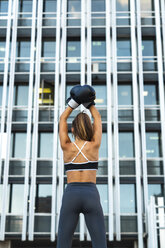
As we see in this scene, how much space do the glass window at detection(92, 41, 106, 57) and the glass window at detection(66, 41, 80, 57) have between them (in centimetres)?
95

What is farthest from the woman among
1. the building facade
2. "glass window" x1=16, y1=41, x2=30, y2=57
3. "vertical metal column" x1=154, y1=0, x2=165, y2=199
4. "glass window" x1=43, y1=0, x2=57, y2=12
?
"glass window" x1=43, y1=0, x2=57, y2=12

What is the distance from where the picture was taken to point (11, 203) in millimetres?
20797

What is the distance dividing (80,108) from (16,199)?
239 inches

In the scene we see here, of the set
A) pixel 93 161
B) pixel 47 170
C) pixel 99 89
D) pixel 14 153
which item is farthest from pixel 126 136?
pixel 93 161

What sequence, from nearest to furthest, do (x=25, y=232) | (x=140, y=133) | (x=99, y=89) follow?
(x=25, y=232) → (x=140, y=133) → (x=99, y=89)

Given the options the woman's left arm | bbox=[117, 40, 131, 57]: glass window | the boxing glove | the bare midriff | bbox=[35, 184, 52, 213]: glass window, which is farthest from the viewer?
bbox=[117, 40, 131, 57]: glass window

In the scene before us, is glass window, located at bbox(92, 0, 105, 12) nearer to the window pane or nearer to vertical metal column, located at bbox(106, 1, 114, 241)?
vertical metal column, located at bbox(106, 1, 114, 241)

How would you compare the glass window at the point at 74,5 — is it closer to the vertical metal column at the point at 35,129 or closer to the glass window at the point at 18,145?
the vertical metal column at the point at 35,129

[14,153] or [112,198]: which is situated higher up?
[14,153]

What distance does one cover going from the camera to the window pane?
23.7 metres

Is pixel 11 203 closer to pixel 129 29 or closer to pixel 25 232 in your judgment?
pixel 25 232

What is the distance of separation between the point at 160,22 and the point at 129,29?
5.99 feet

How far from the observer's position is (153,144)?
21.8 meters

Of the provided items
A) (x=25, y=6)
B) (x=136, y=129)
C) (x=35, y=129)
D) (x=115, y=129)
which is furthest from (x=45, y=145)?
(x=25, y=6)
